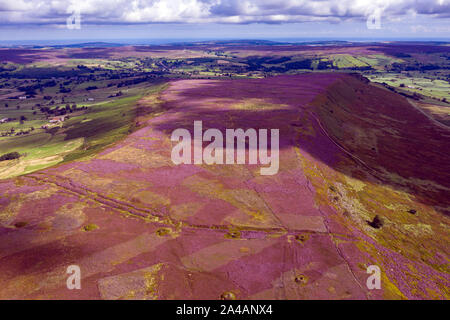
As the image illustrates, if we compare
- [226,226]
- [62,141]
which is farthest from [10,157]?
[226,226]

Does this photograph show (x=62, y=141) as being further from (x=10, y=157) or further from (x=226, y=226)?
(x=226, y=226)

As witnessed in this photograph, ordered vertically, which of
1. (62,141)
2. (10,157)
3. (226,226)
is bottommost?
(10,157)

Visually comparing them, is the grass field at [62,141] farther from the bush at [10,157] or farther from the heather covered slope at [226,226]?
the heather covered slope at [226,226]

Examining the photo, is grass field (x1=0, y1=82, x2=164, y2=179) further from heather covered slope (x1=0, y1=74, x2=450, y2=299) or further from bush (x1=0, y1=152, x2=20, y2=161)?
heather covered slope (x1=0, y1=74, x2=450, y2=299)

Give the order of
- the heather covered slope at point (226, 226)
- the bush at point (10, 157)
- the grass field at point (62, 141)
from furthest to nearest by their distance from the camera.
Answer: the bush at point (10, 157) → the grass field at point (62, 141) → the heather covered slope at point (226, 226)

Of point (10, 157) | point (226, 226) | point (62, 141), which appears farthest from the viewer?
point (62, 141)

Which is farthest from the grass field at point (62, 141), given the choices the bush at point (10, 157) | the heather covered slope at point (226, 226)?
the heather covered slope at point (226, 226)

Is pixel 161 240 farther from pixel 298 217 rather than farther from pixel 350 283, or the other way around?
pixel 350 283

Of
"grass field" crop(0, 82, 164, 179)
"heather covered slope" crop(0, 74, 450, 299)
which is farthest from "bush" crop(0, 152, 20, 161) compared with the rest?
A: "heather covered slope" crop(0, 74, 450, 299)
